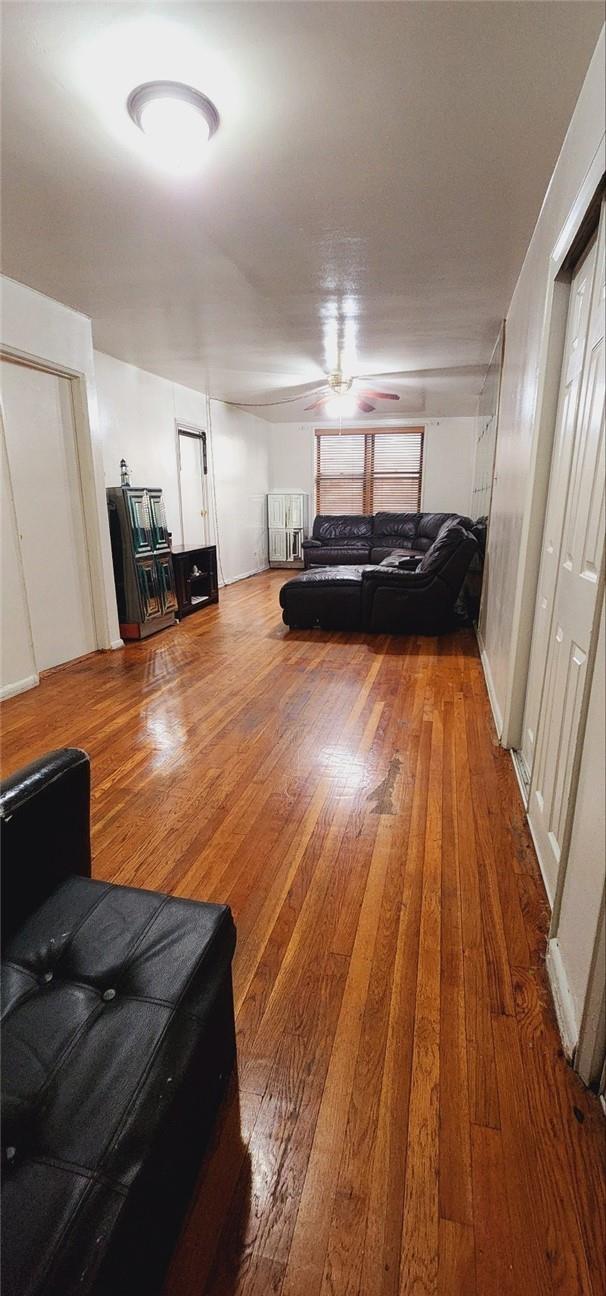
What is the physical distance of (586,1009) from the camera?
1.15 metres

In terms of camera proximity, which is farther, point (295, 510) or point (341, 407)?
point (295, 510)

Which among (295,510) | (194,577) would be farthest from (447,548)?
(295,510)

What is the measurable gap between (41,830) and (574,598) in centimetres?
148

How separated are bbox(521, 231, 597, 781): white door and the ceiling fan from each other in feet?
12.6

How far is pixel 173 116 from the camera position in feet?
5.82

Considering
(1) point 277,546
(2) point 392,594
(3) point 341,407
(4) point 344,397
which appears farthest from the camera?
(1) point 277,546

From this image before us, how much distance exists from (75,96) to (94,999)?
253cm

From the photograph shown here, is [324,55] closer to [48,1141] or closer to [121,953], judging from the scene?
[121,953]

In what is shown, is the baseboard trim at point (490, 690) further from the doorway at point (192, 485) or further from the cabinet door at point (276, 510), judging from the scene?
the cabinet door at point (276, 510)

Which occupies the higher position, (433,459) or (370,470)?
(433,459)

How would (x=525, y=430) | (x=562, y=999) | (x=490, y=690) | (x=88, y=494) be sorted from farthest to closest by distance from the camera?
(x=88, y=494)
(x=490, y=690)
(x=525, y=430)
(x=562, y=999)

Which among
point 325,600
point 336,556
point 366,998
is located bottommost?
point 366,998

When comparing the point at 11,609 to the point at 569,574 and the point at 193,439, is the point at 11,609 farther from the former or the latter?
the point at 193,439

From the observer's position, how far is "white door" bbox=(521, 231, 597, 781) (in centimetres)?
170
